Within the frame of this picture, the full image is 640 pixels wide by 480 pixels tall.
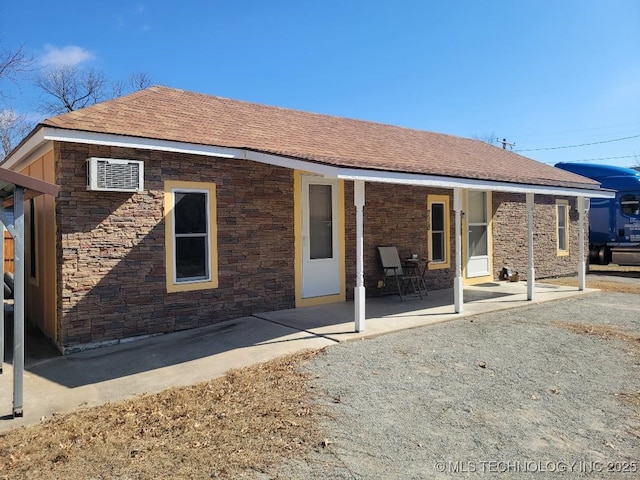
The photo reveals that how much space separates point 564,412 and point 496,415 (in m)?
0.63

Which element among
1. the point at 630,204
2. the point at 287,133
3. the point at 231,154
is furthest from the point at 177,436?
the point at 630,204

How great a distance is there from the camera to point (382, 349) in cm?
616

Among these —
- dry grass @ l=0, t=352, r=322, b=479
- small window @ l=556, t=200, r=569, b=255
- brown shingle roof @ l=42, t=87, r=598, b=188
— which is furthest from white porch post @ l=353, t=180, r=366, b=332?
small window @ l=556, t=200, r=569, b=255

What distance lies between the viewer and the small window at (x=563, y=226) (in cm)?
1488

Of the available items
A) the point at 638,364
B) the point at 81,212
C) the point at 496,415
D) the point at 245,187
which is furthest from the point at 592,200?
the point at 81,212

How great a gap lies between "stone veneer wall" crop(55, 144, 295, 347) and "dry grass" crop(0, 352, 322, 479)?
231cm

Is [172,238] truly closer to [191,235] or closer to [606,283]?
[191,235]

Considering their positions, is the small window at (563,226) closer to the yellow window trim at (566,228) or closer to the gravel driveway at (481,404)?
the yellow window trim at (566,228)

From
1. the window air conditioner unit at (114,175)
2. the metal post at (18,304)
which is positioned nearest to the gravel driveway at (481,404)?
the metal post at (18,304)

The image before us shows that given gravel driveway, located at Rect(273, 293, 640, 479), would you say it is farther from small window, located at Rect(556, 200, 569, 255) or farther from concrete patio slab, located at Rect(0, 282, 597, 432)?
small window, located at Rect(556, 200, 569, 255)

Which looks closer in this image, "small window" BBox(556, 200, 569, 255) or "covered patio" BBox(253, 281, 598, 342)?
"covered patio" BBox(253, 281, 598, 342)

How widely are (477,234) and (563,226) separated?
175 inches

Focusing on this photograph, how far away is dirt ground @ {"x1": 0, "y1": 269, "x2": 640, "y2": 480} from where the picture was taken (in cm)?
331

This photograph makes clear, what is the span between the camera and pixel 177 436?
3.79 meters
